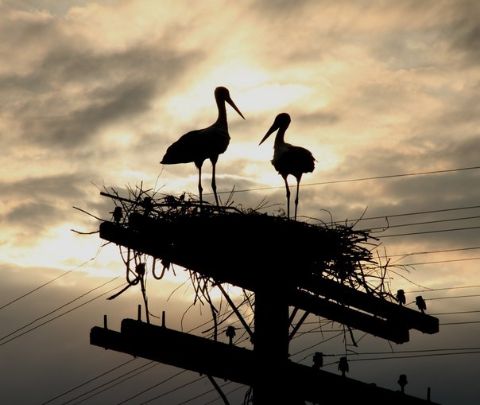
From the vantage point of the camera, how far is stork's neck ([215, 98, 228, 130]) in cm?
1249

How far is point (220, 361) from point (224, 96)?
352 inches

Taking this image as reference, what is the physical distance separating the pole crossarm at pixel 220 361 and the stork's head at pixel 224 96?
27.7 feet

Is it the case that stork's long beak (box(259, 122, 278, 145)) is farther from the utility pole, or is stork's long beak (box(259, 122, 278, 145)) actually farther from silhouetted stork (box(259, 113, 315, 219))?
the utility pole

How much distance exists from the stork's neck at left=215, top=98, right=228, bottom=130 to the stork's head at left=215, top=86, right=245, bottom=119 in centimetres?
9

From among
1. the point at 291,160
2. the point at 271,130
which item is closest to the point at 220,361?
the point at 291,160

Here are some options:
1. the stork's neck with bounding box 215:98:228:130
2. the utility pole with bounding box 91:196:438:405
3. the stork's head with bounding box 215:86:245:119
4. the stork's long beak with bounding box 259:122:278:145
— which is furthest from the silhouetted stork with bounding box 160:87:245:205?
the utility pole with bounding box 91:196:438:405

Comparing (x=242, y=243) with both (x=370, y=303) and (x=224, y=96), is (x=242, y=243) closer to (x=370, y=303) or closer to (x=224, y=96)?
(x=370, y=303)

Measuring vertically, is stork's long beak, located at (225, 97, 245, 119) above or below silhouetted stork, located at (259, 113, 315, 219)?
above

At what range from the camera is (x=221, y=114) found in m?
12.9

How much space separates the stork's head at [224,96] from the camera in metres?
13.5

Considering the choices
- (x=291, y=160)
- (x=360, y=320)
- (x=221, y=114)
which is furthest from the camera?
(x=221, y=114)

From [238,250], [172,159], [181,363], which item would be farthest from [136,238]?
[172,159]

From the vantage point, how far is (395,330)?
719 centimetres

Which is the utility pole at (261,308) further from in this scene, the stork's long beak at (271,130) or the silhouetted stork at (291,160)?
the stork's long beak at (271,130)
